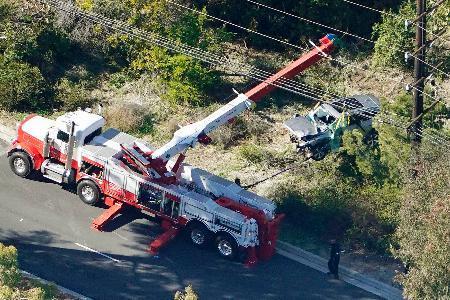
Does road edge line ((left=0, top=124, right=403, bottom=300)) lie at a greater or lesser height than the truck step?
lesser

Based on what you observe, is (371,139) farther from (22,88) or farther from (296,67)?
(22,88)

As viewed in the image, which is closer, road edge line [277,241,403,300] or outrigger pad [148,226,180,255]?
road edge line [277,241,403,300]

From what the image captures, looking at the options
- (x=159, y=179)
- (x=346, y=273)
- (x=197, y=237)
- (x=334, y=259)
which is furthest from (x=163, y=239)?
(x=346, y=273)

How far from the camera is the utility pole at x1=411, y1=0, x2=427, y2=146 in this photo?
22141 millimetres

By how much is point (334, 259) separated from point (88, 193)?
308 inches

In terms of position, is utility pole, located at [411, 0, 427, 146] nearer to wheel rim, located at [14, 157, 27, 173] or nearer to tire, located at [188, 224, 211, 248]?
tire, located at [188, 224, 211, 248]

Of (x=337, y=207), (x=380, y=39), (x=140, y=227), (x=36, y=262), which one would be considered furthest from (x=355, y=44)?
(x=36, y=262)

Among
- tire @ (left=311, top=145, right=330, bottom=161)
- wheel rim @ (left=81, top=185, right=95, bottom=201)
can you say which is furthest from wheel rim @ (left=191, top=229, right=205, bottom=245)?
tire @ (left=311, top=145, right=330, bottom=161)

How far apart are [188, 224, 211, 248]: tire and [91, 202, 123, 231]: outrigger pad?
2.42 meters

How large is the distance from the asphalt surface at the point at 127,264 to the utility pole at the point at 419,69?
4896mm

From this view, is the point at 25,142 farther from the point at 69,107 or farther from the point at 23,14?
the point at 23,14

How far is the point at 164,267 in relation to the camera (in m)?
23.2

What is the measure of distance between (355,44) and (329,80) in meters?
3.15

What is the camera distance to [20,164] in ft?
85.9
